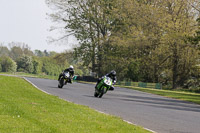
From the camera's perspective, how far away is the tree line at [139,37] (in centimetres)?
5300

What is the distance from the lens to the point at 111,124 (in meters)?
11.1

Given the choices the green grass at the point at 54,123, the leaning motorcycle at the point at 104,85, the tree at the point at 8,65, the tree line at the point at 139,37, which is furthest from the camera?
the tree at the point at 8,65

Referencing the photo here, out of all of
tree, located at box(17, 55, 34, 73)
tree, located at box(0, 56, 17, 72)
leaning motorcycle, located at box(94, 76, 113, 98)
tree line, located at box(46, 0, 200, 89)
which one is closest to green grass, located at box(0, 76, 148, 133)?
leaning motorcycle, located at box(94, 76, 113, 98)

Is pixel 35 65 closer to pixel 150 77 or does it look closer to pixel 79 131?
pixel 150 77

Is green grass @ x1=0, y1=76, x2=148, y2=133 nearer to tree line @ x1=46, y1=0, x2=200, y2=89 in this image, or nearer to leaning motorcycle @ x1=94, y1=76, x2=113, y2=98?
leaning motorcycle @ x1=94, y1=76, x2=113, y2=98

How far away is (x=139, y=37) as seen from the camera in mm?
55250

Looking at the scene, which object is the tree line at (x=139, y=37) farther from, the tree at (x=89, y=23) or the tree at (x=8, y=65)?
the tree at (x=8, y=65)

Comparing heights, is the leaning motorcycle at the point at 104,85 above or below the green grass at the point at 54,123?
above

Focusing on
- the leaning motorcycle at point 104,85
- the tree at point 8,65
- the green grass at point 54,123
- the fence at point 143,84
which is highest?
the tree at point 8,65

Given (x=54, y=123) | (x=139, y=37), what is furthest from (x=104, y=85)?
(x=139, y=37)

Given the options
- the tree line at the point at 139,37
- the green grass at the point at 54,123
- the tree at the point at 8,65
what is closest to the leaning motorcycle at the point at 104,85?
the green grass at the point at 54,123

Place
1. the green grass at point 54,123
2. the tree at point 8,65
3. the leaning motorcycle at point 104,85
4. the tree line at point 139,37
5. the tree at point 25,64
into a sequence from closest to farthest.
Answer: the green grass at point 54,123 → the leaning motorcycle at point 104,85 → the tree line at point 139,37 → the tree at point 8,65 → the tree at point 25,64

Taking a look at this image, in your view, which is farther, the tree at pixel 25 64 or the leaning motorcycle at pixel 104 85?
the tree at pixel 25 64

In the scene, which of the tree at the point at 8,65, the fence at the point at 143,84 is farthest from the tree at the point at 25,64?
the fence at the point at 143,84
